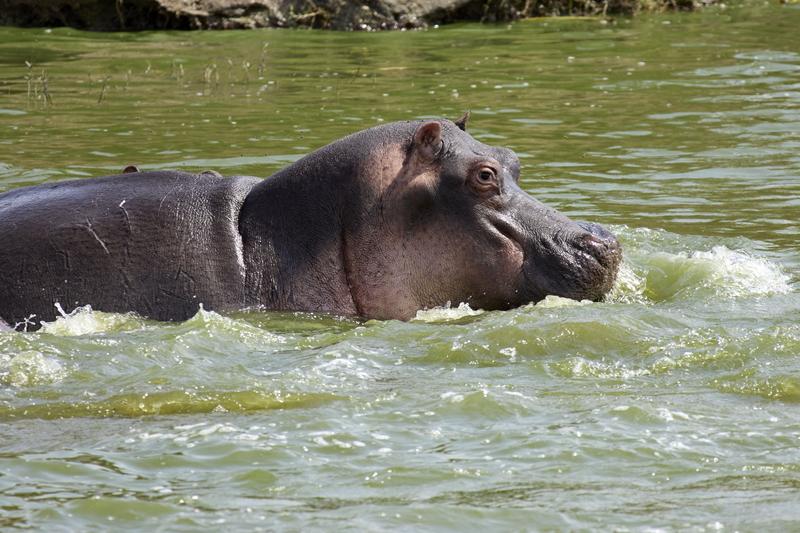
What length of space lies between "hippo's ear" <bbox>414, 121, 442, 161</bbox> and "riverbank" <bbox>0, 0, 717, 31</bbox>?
14.6m

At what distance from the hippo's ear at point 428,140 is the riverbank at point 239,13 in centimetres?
1465

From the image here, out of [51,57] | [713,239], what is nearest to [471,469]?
[713,239]

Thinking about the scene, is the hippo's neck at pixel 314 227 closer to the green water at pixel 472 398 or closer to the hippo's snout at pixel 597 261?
the green water at pixel 472 398

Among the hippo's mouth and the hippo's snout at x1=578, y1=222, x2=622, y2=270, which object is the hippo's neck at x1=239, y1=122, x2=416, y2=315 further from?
the hippo's snout at x1=578, y1=222, x2=622, y2=270

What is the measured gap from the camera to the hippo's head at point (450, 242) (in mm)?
7230

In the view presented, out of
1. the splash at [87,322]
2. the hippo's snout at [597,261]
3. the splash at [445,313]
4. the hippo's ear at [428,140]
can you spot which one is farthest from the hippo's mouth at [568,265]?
the splash at [87,322]

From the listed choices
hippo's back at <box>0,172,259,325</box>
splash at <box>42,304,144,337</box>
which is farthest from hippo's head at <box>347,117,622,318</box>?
splash at <box>42,304,144,337</box>

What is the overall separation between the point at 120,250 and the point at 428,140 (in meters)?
1.60

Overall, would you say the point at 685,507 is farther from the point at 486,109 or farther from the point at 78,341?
the point at 486,109

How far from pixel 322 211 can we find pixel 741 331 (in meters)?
2.10

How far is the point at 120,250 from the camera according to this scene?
6.89 metres

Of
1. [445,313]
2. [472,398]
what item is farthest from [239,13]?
[472,398]

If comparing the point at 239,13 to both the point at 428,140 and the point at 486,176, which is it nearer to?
the point at 428,140

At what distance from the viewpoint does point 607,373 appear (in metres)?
6.10
